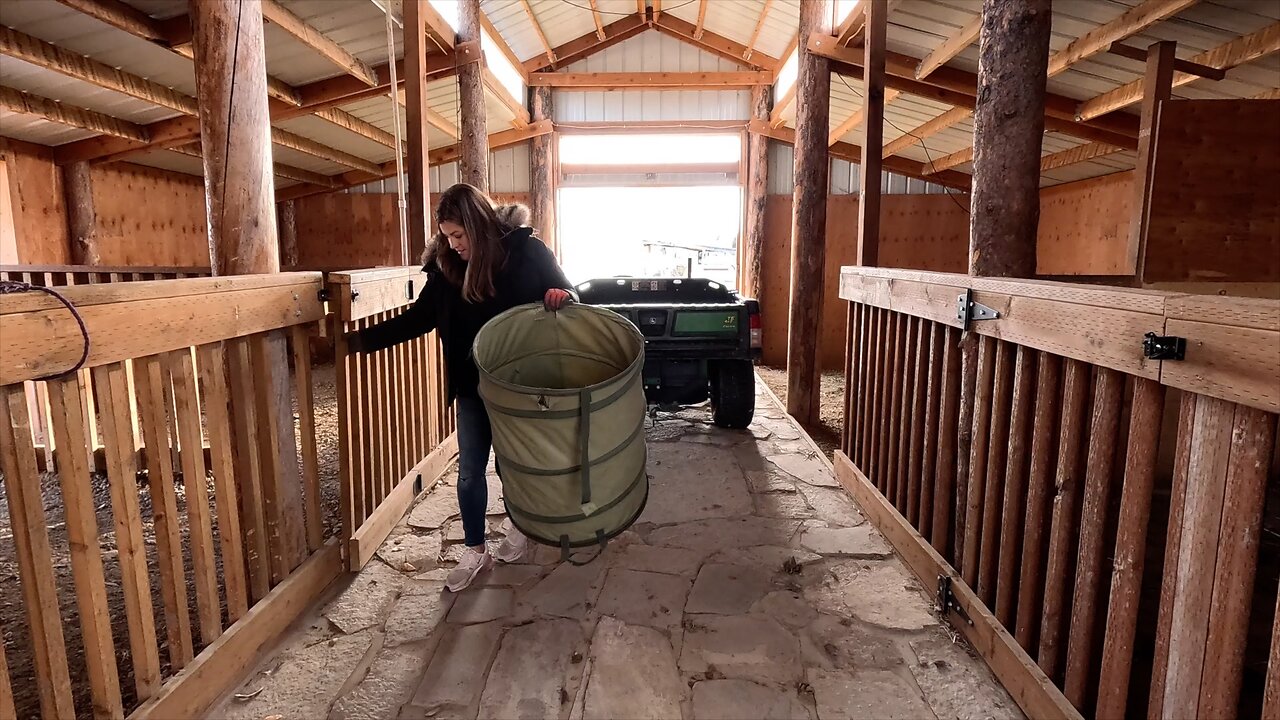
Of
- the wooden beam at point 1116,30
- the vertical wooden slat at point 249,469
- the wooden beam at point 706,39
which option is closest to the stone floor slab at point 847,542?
the vertical wooden slat at point 249,469

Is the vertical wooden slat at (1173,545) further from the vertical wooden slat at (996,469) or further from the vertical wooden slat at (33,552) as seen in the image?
the vertical wooden slat at (33,552)

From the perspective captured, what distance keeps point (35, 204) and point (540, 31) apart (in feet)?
20.2

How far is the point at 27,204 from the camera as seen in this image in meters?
7.11

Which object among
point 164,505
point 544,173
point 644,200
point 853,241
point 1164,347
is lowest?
point 164,505

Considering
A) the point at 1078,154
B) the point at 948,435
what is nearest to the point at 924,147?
the point at 1078,154

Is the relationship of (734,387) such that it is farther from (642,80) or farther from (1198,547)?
(642,80)

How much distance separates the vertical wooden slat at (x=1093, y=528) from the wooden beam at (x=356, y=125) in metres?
7.54

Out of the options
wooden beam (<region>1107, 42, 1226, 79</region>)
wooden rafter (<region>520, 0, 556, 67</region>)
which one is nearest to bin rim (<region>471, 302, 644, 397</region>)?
wooden beam (<region>1107, 42, 1226, 79</region>)

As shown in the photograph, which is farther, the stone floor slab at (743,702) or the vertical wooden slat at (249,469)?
the vertical wooden slat at (249,469)

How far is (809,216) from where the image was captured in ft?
20.8

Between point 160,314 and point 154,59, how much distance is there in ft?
16.5

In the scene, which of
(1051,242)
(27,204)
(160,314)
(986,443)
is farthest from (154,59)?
(1051,242)

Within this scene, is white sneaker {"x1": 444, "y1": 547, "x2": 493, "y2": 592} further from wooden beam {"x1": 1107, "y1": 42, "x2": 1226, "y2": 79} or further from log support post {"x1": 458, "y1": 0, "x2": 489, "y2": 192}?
wooden beam {"x1": 1107, "y1": 42, "x2": 1226, "y2": 79}

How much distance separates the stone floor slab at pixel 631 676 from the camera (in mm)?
2080
